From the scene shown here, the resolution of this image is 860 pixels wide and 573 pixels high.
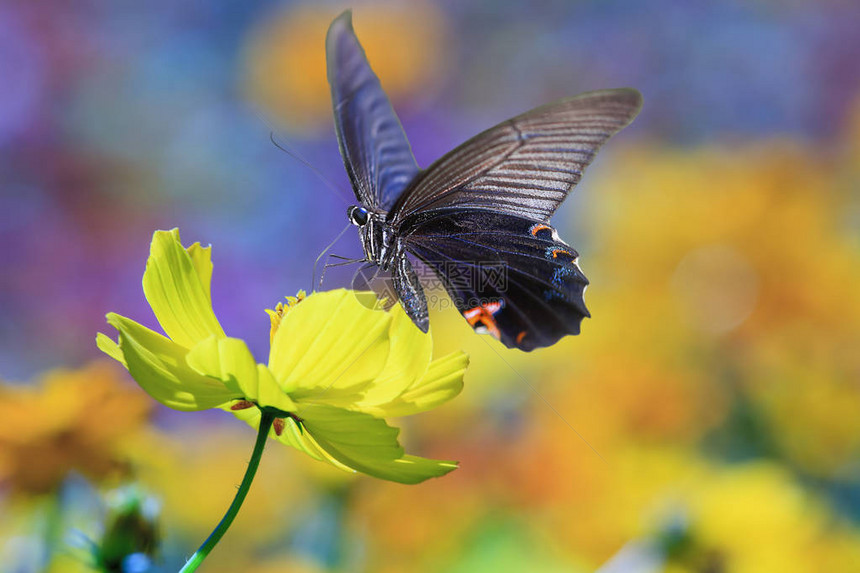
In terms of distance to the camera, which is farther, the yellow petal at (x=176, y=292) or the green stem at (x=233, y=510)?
the yellow petal at (x=176, y=292)

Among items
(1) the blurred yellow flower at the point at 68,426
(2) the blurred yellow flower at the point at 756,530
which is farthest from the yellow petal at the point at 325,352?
(2) the blurred yellow flower at the point at 756,530

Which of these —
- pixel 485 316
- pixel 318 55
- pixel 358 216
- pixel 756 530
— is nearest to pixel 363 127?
pixel 358 216

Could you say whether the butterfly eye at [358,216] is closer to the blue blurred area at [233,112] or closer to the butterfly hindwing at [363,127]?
the butterfly hindwing at [363,127]

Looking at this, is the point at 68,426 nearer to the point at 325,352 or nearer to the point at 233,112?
the point at 325,352

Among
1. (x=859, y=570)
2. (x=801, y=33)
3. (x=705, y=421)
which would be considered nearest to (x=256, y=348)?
(x=705, y=421)

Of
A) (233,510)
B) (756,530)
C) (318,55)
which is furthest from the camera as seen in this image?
(318,55)

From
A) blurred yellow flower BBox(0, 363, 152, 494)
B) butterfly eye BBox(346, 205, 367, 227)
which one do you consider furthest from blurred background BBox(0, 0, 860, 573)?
butterfly eye BBox(346, 205, 367, 227)

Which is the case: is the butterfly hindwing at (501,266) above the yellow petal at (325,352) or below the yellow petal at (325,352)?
above
